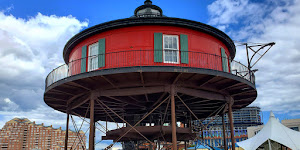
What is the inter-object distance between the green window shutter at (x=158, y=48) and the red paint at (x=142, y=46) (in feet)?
0.52

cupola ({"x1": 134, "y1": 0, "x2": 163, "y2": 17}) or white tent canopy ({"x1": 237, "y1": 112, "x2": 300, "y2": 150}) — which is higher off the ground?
cupola ({"x1": 134, "y1": 0, "x2": 163, "y2": 17})

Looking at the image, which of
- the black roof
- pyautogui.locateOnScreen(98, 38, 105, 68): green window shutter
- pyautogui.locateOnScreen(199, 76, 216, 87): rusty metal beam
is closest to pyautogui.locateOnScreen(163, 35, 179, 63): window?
the black roof

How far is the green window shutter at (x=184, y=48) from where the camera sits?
13656 mm

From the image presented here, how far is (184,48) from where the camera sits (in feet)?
45.6

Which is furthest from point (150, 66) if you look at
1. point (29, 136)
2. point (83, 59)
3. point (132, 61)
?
point (29, 136)

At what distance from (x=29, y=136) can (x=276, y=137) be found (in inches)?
2545

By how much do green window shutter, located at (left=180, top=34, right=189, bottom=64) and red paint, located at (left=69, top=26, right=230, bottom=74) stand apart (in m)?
0.19

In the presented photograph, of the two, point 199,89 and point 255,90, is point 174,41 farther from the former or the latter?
point 255,90

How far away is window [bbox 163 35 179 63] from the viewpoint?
44.5 ft

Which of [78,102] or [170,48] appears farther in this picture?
[78,102]

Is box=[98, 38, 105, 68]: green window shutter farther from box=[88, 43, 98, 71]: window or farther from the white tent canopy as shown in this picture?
the white tent canopy

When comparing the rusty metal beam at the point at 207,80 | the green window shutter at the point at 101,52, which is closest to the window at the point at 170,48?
the rusty metal beam at the point at 207,80

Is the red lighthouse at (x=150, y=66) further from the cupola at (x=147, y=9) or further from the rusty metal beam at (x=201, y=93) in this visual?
the cupola at (x=147, y=9)

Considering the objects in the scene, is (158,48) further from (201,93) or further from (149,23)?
(201,93)
